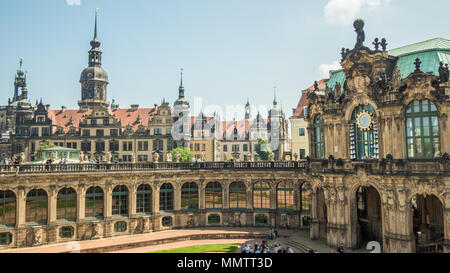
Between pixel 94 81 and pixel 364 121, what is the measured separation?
95.5 m

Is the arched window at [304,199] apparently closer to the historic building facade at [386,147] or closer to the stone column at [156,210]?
the historic building facade at [386,147]

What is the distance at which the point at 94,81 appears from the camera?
107 meters

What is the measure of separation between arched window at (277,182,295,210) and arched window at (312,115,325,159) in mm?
7541

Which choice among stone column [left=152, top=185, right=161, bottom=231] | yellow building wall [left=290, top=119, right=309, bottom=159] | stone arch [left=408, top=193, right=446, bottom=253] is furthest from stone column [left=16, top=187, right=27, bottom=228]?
yellow building wall [left=290, top=119, right=309, bottom=159]

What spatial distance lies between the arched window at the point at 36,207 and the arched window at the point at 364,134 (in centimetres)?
3177


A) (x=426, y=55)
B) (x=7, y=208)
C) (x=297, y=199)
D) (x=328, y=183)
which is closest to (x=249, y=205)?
(x=297, y=199)

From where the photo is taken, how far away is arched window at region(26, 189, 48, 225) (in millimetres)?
34688

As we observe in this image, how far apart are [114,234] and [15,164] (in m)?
12.8

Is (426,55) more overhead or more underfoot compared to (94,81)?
more underfoot

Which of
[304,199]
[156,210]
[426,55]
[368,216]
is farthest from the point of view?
[304,199]

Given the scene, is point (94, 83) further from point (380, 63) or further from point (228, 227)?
point (380, 63)

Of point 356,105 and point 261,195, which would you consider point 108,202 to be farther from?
point 356,105
